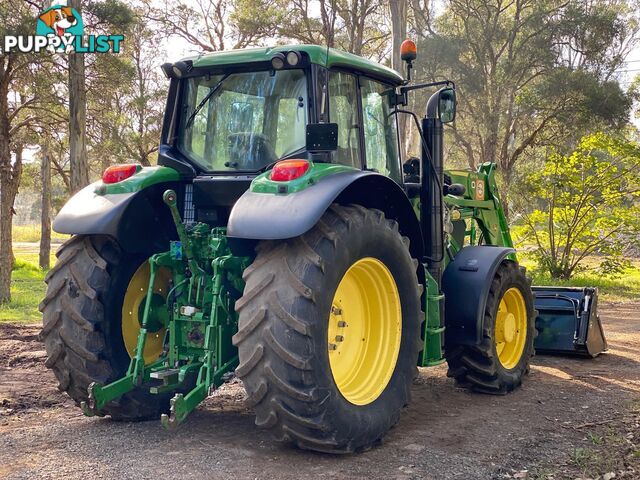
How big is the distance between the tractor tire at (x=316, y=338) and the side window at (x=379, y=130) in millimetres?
1020

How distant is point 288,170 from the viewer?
3900mm

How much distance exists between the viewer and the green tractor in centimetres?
371

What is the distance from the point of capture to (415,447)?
13.8 feet

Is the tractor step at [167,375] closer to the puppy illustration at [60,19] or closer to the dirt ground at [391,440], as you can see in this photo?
the dirt ground at [391,440]

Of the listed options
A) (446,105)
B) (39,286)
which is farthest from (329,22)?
(446,105)

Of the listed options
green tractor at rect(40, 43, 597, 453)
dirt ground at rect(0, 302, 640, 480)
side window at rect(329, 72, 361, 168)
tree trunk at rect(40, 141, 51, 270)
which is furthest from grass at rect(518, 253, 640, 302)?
tree trunk at rect(40, 141, 51, 270)

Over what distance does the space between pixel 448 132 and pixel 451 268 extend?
20934 mm

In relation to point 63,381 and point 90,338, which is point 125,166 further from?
point 63,381

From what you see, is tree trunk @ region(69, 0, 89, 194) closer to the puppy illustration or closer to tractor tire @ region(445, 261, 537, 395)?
the puppy illustration

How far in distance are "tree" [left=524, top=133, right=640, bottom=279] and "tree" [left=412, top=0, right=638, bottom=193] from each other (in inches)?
201

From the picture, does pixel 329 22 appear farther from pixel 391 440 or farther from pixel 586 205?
pixel 391 440

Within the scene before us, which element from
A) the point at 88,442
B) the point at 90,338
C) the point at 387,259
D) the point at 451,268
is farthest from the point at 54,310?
the point at 451,268

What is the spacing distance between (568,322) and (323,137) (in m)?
4.19

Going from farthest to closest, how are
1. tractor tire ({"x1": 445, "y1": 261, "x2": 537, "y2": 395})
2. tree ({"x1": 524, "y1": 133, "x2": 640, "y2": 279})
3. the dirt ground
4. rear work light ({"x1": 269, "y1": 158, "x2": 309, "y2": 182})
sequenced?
tree ({"x1": 524, "y1": 133, "x2": 640, "y2": 279})
tractor tire ({"x1": 445, "y1": 261, "x2": 537, "y2": 395})
rear work light ({"x1": 269, "y1": 158, "x2": 309, "y2": 182})
the dirt ground
